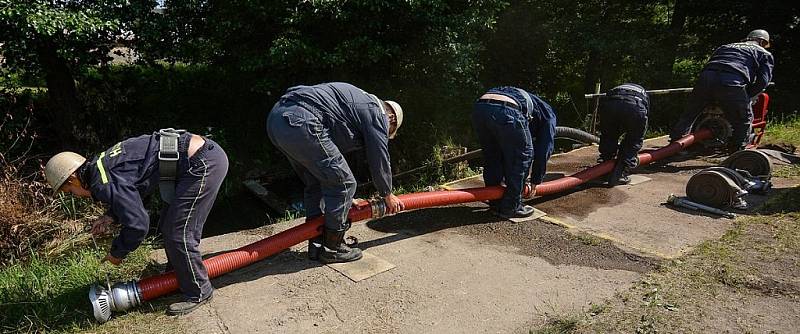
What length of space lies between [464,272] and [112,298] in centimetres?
236

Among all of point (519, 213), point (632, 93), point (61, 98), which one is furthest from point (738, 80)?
point (61, 98)

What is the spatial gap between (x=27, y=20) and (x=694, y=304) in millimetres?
6498

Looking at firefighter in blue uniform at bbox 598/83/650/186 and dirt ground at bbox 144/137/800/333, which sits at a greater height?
firefighter in blue uniform at bbox 598/83/650/186

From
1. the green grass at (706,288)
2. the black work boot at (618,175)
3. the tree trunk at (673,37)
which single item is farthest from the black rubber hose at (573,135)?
the tree trunk at (673,37)

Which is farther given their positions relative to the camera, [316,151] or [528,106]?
[528,106]

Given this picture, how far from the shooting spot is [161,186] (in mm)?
3324

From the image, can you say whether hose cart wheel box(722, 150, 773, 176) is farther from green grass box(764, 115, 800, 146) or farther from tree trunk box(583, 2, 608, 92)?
tree trunk box(583, 2, 608, 92)

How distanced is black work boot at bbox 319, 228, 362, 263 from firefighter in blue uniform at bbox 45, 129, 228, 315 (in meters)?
0.90

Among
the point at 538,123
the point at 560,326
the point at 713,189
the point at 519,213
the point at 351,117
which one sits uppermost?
the point at 351,117

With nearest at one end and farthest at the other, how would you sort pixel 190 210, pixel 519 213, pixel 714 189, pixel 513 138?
1. pixel 190 210
2. pixel 513 138
3. pixel 519 213
4. pixel 714 189

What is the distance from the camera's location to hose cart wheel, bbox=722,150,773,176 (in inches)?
232

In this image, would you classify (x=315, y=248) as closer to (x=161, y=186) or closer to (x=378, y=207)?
(x=378, y=207)

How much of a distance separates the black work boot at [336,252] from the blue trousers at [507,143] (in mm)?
1607

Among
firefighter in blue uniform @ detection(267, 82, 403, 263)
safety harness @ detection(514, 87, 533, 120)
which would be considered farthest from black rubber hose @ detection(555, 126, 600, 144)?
firefighter in blue uniform @ detection(267, 82, 403, 263)
